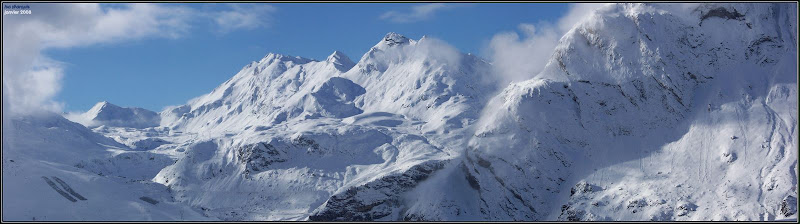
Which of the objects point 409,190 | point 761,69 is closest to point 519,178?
point 409,190

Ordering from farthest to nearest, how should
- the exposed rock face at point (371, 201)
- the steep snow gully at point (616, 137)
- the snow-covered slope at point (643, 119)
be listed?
the exposed rock face at point (371, 201) < the steep snow gully at point (616, 137) < the snow-covered slope at point (643, 119)

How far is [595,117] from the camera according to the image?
594 ft

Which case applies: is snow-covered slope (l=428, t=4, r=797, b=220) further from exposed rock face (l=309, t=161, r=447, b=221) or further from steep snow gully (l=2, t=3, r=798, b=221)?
exposed rock face (l=309, t=161, r=447, b=221)

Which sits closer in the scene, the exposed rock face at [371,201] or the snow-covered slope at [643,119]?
the snow-covered slope at [643,119]

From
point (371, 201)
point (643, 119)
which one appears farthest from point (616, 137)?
point (371, 201)

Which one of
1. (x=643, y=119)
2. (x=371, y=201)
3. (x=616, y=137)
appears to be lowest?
(x=371, y=201)

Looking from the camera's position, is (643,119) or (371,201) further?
(371,201)

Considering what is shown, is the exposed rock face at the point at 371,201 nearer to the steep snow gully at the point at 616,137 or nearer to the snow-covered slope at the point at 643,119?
the steep snow gully at the point at 616,137

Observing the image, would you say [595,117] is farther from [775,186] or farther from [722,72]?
[775,186]

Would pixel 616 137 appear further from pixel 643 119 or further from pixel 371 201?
pixel 371 201

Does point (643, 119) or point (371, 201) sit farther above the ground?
point (643, 119)

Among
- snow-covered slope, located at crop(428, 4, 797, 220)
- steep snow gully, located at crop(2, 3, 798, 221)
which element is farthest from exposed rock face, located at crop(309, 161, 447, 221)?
snow-covered slope, located at crop(428, 4, 797, 220)

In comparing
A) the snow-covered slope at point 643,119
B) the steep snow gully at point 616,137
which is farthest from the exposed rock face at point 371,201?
the snow-covered slope at point 643,119

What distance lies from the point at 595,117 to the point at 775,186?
45707mm
